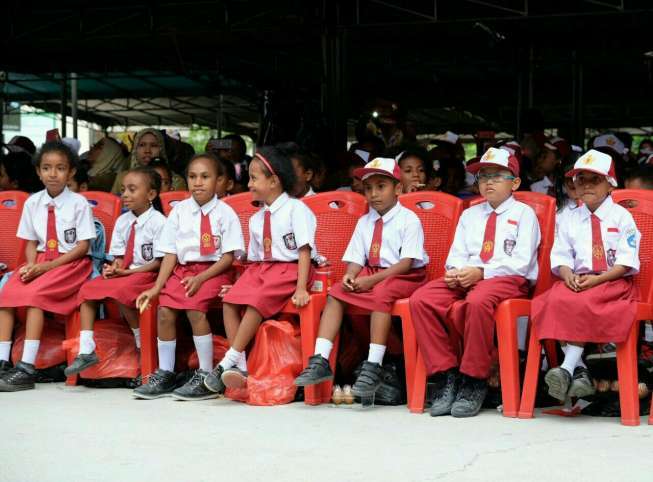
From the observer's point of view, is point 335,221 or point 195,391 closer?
point 195,391

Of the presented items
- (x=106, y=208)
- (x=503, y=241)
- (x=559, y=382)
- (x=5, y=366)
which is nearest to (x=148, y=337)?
(x=5, y=366)

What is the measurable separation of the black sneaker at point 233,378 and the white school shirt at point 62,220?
148 centimetres

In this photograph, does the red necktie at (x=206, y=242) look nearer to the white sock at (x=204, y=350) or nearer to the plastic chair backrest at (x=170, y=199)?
the white sock at (x=204, y=350)

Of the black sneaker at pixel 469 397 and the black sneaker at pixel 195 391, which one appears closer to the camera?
the black sneaker at pixel 469 397

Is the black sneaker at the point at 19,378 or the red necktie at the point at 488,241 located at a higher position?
the red necktie at the point at 488,241

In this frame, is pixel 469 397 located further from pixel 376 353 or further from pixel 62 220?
pixel 62 220

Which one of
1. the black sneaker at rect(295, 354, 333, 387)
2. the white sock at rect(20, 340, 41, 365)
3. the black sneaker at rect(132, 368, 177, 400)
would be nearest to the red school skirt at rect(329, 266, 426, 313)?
the black sneaker at rect(295, 354, 333, 387)

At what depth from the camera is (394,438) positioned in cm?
417

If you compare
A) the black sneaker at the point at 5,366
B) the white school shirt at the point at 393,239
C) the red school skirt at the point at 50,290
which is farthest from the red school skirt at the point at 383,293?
the black sneaker at the point at 5,366

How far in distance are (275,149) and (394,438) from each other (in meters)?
2.03

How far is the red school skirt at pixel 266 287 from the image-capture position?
5.16 metres

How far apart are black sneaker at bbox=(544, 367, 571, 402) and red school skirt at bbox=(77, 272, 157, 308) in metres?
2.37

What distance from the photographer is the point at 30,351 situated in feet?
18.4

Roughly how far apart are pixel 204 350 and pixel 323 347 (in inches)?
29.8
